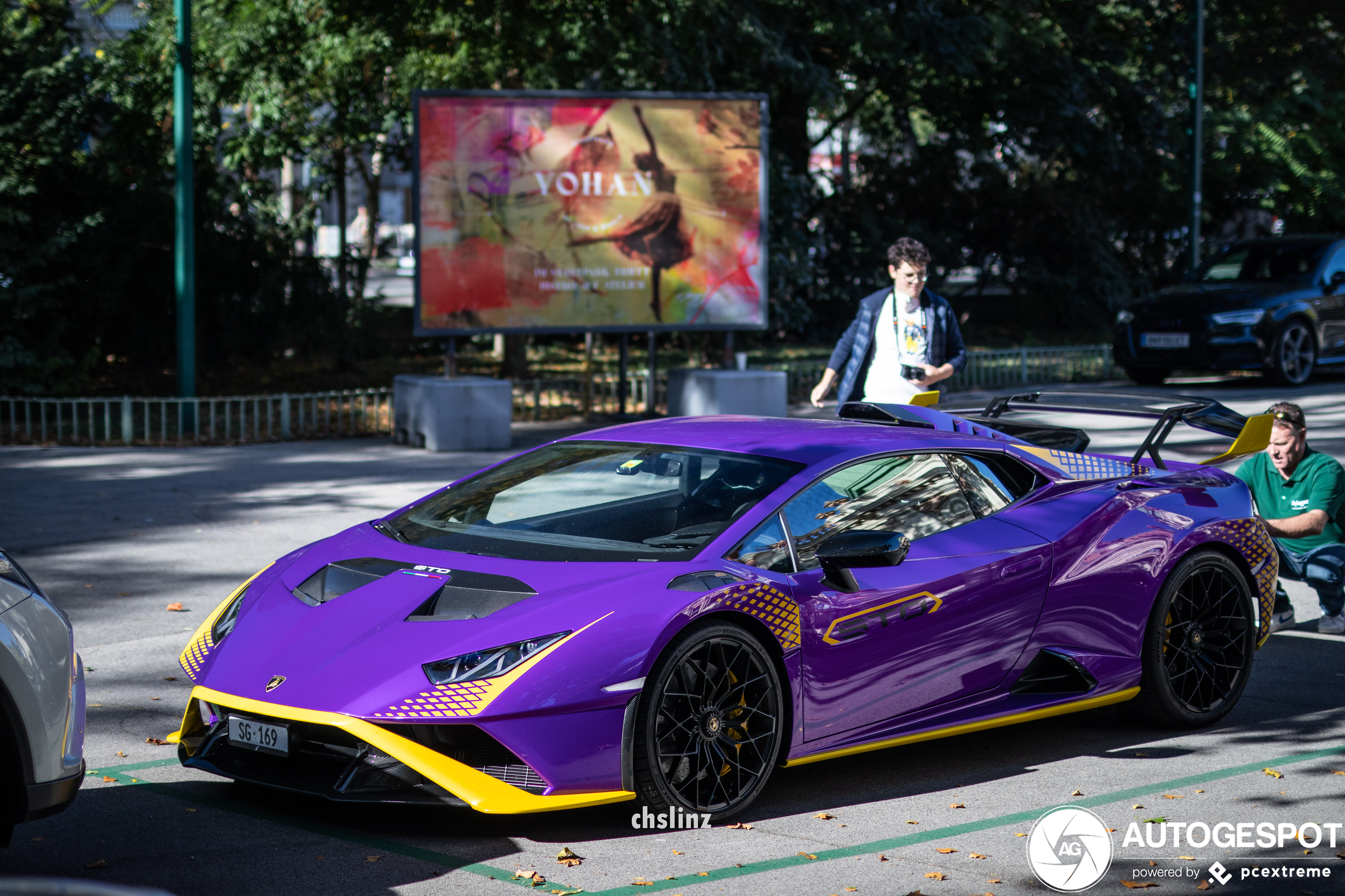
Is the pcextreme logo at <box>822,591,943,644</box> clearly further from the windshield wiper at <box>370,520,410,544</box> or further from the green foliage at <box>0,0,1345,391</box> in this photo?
the green foliage at <box>0,0,1345,391</box>

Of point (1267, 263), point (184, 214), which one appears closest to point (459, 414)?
point (184, 214)

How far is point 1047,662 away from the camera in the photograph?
5785 mm

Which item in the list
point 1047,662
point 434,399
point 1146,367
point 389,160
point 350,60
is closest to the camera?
point 1047,662

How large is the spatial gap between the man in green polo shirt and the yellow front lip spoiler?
4.72m

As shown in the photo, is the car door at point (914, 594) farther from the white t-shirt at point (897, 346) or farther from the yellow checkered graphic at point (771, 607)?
the white t-shirt at point (897, 346)

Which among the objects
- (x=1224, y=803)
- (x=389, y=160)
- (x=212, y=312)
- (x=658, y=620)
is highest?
(x=389, y=160)

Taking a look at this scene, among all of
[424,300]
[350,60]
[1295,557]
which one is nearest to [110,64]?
[350,60]

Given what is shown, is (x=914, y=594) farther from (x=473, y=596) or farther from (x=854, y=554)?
(x=473, y=596)

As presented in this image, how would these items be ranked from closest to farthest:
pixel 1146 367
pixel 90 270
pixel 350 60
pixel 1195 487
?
pixel 1195 487 → pixel 90 270 → pixel 350 60 → pixel 1146 367

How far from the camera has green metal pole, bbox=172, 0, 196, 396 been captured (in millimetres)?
15484

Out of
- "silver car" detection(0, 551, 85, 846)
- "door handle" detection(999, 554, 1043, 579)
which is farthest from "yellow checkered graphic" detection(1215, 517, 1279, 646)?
"silver car" detection(0, 551, 85, 846)

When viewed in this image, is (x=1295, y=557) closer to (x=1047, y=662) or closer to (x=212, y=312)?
(x=1047, y=662)

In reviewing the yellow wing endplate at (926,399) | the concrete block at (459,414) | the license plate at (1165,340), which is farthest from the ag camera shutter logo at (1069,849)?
the license plate at (1165,340)

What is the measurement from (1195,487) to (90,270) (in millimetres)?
13383
